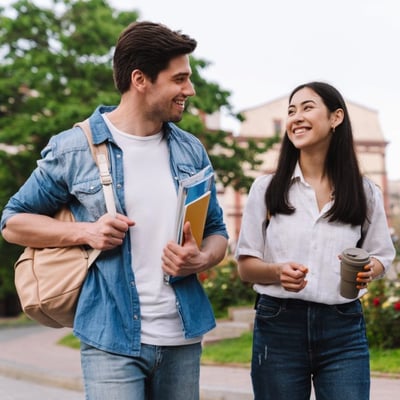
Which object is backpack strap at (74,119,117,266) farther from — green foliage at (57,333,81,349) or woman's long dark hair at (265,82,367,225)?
green foliage at (57,333,81,349)

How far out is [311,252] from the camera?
9.86ft

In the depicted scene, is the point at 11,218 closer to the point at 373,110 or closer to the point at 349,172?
the point at 349,172

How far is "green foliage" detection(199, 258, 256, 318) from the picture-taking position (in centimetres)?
1323

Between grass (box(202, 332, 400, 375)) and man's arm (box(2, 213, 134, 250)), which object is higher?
man's arm (box(2, 213, 134, 250))

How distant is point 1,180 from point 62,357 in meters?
10.1

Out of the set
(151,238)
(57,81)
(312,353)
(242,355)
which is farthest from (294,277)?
(57,81)

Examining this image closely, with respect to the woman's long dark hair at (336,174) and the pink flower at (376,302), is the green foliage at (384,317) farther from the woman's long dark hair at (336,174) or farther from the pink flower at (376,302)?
the woman's long dark hair at (336,174)

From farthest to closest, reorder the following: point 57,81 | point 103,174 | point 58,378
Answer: point 57,81 → point 58,378 → point 103,174

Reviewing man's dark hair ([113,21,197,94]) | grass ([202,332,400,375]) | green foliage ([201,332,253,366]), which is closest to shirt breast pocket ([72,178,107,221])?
man's dark hair ([113,21,197,94])

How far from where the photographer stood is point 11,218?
2705mm

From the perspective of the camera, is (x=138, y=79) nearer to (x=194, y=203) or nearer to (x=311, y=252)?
(x=194, y=203)

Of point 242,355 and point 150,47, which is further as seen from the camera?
point 242,355

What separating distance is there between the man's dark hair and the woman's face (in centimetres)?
56

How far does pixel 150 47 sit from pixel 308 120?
2.41ft
